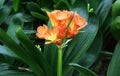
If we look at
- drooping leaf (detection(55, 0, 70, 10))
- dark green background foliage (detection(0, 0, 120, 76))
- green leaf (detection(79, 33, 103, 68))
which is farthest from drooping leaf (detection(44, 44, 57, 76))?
drooping leaf (detection(55, 0, 70, 10))

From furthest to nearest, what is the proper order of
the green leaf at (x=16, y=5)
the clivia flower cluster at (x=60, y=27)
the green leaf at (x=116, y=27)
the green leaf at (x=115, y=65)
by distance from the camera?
the green leaf at (x=16, y=5), the green leaf at (x=116, y=27), the green leaf at (x=115, y=65), the clivia flower cluster at (x=60, y=27)

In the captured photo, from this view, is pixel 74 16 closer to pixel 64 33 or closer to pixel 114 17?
pixel 64 33

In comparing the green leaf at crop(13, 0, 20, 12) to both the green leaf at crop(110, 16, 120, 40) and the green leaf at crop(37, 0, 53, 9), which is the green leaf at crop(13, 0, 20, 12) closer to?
the green leaf at crop(37, 0, 53, 9)

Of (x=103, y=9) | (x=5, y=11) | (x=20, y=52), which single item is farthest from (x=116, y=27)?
(x=5, y=11)

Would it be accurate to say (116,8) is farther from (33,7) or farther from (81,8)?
(33,7)

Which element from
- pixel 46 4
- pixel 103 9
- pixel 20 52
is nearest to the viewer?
pixel 20 52

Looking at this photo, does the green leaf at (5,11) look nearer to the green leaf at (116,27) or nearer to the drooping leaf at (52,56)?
the drooping leaf at (52,56)

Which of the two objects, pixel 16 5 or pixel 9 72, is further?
pixel 16 5

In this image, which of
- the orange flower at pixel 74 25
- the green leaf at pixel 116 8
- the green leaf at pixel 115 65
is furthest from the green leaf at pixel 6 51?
the green leaf at pixel 116 8
